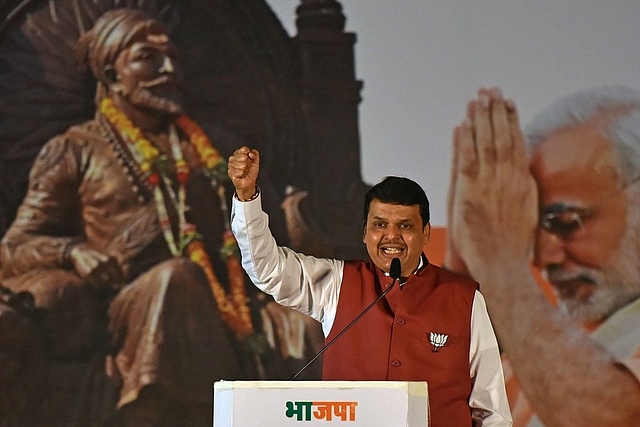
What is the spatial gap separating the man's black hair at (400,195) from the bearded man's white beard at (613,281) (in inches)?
77.8

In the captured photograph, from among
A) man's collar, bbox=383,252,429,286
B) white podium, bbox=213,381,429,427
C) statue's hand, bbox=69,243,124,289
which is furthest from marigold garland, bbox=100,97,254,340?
white podium, bbox=213,381,429,427

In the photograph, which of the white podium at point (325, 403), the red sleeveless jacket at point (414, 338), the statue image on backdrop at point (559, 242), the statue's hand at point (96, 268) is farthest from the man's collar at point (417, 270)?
the statue's hand at point (96, 268)

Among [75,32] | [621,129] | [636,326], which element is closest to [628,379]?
[636,326]

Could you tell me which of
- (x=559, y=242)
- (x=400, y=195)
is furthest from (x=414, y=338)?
(x=559, y=242)

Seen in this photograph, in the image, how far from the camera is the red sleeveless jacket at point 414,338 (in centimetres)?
236

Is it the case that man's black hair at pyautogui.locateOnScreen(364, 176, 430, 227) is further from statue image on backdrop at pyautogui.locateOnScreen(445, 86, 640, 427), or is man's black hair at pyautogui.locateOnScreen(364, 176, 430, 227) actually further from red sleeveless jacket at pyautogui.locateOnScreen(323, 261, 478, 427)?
statue image on backdrop at pyautogui.locateOnScreen(445, 86, 640, 427)

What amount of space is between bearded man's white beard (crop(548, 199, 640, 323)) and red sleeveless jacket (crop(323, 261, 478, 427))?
1895 mm

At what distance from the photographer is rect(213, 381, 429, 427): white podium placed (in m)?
1.96

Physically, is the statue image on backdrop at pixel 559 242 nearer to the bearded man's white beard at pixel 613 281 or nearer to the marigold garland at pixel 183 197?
the bearded man's white beard at pixel 613 281

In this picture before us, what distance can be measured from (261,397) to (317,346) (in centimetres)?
236

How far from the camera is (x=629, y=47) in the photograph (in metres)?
4.41

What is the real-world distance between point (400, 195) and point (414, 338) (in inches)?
13.8

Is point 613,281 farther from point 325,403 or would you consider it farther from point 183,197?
point 325,403

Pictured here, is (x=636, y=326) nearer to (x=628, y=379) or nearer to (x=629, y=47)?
(x=628, y=379)
